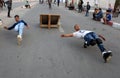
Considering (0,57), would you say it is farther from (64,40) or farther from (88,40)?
(64,40)

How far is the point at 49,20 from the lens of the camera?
16.7 meters

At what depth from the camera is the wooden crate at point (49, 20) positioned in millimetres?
16905

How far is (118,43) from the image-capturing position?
42.9 ft

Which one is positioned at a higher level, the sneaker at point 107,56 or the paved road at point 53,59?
the sneaker at point 107,56

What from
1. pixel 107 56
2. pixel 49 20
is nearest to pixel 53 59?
pixel 107 56

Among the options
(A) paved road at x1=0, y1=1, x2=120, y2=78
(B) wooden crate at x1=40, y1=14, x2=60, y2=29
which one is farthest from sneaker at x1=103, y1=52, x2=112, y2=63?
(B) wooden crate at x1=40, y1=14, x2=60, y2=29

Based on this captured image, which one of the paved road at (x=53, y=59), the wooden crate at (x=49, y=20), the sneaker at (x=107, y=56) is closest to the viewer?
the paved road at (x=53, y=59)

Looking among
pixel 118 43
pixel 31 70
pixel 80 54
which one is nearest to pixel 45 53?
pixel 80 54

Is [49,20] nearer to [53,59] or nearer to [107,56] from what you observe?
[53,59]

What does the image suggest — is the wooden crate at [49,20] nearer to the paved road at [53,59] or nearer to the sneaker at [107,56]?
the paved road at [53,59]

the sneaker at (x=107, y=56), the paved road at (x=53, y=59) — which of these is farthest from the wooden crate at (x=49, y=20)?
the sneaker at (x=107, y=56)

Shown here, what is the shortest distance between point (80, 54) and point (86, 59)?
708 mm

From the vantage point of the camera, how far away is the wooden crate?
16905 millimetres

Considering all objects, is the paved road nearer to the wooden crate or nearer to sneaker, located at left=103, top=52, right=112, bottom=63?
sneaker, located at left=103, top=52, right=112, bottom=63
